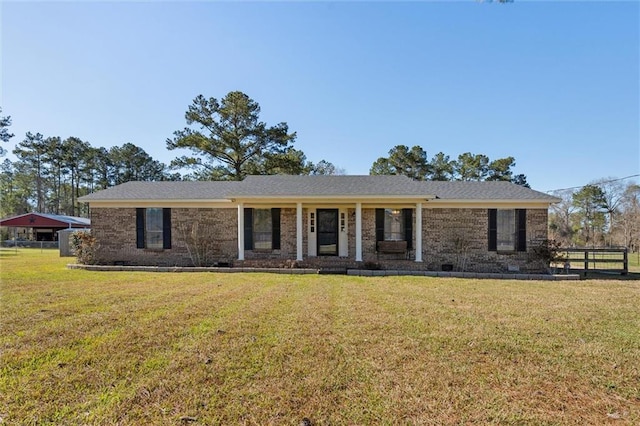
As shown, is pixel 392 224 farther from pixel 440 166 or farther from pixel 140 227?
pixel 440 166

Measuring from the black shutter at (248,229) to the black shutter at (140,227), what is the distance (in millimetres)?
4269

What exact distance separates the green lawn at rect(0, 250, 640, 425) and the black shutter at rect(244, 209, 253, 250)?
Result: 617 cm

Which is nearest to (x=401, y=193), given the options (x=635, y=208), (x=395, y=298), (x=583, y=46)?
(x=395, y=298)

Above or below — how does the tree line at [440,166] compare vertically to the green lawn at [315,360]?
above

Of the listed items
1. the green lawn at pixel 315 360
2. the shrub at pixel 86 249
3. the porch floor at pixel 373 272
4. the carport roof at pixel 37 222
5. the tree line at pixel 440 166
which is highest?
the tree line at pixel 440 166

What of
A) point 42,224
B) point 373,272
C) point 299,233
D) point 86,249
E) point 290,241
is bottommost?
point 373,272

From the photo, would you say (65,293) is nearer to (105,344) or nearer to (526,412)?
(105,344)

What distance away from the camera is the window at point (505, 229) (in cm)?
1242

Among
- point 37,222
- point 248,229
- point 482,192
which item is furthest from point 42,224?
point 482,192

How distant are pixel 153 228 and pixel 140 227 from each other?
0.52m

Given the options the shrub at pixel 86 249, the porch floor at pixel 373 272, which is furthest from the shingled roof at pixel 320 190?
the porch floor at pixel 373 272

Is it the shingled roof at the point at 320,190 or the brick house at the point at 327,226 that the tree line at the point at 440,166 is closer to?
the shingled roof at the point at 320,190

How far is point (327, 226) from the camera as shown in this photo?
1361cm

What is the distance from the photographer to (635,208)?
3181cm
